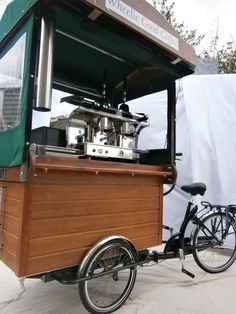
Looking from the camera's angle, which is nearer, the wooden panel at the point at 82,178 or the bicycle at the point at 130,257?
the wooden panel at the point at 82,178

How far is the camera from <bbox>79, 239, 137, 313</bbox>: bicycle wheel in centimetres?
217

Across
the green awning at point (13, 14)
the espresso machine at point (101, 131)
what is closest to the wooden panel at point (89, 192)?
the espresso machine at point (101, 131)

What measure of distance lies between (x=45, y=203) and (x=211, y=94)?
10.6 feet

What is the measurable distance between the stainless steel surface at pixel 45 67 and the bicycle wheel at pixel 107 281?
3.51 feet

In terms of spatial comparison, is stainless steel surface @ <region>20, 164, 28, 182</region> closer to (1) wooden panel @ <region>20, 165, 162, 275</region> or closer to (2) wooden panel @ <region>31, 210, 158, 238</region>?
(1) wooden panel @ <region>20, 165, 162, 275</region>

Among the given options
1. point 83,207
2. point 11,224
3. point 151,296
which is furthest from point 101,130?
point 151,296

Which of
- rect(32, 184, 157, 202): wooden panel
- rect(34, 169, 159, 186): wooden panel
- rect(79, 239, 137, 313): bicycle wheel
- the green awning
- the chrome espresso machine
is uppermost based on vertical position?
the green awning

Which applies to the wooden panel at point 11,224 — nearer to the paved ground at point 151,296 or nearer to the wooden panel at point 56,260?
the wooden panel at point 56,260

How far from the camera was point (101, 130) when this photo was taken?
2604 millimetres

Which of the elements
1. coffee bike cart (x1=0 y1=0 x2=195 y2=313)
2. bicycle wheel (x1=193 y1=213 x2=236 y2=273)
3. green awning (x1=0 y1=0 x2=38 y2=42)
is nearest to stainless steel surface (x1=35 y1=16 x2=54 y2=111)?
coffee bike cart (x1=0 y1=0 x2=195 y2=313)

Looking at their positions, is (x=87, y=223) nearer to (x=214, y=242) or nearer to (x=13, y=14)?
(x=13, y=14)

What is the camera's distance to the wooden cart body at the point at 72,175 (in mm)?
1932

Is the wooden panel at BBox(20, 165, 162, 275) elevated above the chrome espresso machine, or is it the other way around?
the chrome espresso machine

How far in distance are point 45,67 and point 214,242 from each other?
2499 mm
